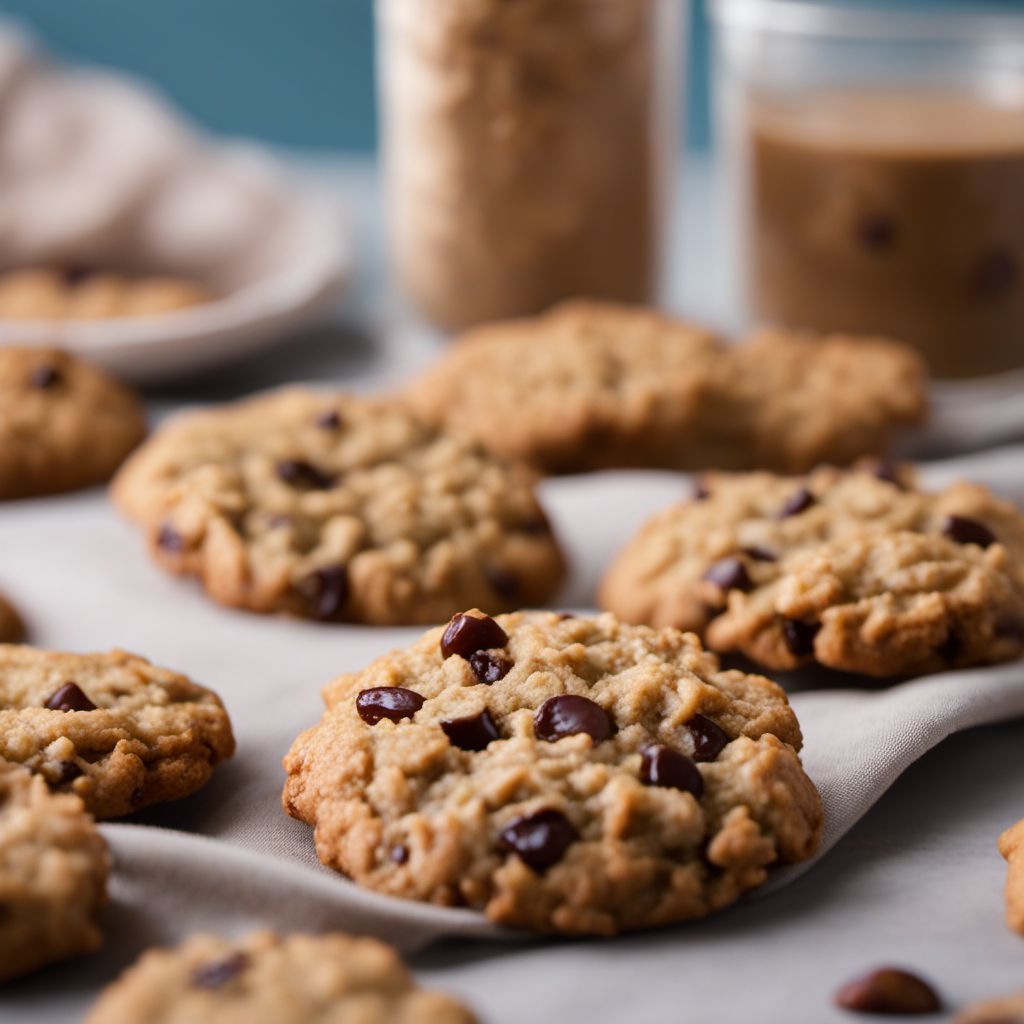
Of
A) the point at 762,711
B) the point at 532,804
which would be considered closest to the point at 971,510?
the point at 762,711

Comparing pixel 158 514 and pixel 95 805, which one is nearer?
pixel 95 805

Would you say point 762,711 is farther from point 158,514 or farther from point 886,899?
point 158,514

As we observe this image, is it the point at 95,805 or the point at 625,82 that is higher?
the point at 625,82

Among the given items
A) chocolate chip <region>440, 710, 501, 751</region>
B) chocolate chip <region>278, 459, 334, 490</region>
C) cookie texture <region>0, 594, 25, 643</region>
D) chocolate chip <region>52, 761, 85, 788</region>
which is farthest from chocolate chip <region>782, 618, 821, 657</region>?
cookie texture <region>0, 594, 25, 643</region>

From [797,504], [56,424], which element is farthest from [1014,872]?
[56,424]

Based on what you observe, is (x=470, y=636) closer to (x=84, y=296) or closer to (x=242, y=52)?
(x=84, y=296)

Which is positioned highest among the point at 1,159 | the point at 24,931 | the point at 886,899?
the point at 1,159

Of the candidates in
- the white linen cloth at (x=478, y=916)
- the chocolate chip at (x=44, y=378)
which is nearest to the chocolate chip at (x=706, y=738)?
the white linen cloth at (x=478, y=916)
